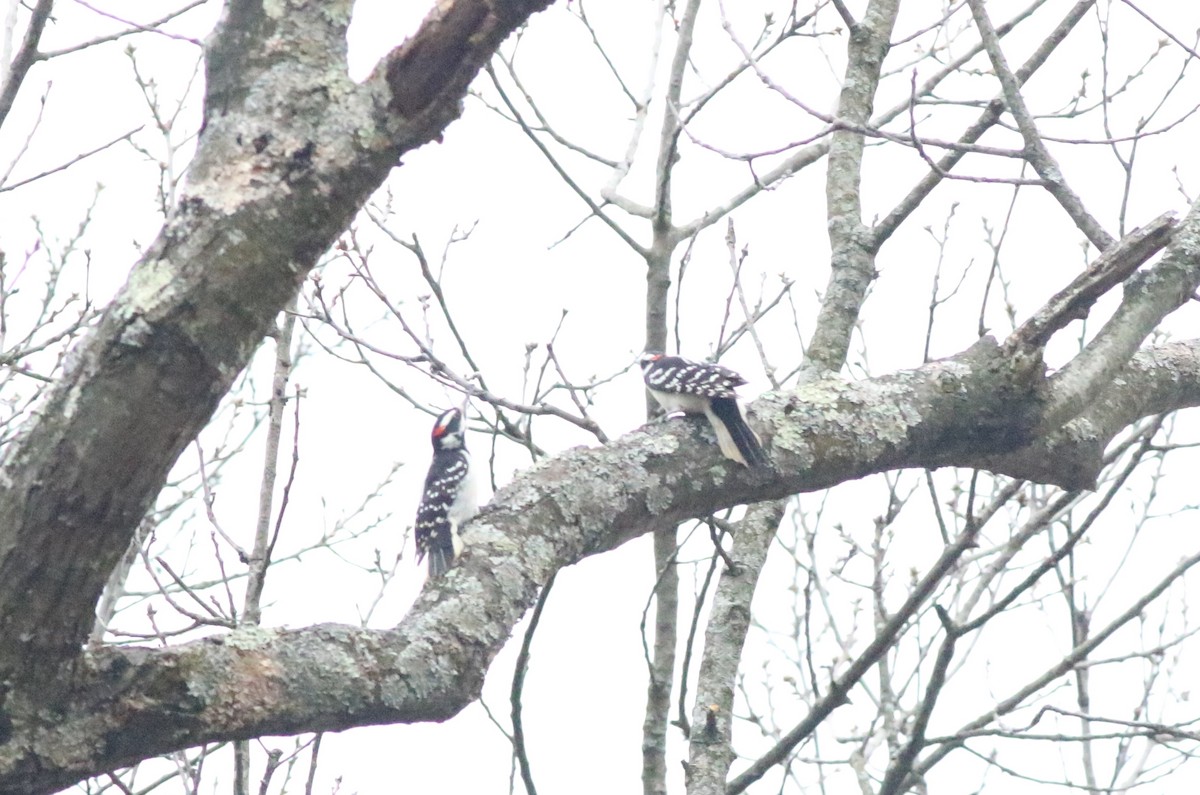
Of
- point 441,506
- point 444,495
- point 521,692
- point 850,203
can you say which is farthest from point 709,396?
point 444,495

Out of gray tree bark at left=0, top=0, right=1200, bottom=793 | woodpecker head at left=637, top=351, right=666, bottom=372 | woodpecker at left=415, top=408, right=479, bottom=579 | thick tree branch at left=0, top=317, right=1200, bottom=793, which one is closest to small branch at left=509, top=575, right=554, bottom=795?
thick tree branch at left=0, top=317, right=1200, bottom=793

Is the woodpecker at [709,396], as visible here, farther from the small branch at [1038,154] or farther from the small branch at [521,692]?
the small branch at [1038,154]

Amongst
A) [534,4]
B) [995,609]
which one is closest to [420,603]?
[534,4]

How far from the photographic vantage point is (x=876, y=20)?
4.74 metres

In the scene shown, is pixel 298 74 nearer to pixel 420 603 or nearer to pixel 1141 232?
pixel 420 603

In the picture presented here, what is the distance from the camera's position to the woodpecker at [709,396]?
2992 mm

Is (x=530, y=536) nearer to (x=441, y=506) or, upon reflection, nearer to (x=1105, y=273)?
(x=1105, y=273)

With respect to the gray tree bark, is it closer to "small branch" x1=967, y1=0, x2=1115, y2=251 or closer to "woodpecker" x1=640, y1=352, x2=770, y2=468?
"woodpecker" x1=640, y1=352, x2=770, y2=468

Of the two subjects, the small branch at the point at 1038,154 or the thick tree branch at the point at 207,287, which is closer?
the thick tree branch at the point at 207,287

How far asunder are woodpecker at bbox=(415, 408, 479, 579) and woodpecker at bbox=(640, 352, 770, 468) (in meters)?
0.72

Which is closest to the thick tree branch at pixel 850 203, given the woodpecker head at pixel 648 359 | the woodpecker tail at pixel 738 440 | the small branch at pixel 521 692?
the woodpecker head at pixel 648 359

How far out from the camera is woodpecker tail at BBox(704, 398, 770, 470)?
9.75ft

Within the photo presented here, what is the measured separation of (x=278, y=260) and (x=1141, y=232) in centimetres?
212

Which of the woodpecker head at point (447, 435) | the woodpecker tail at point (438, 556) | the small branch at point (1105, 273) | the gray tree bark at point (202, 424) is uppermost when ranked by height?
the woodpecker head at point (447, 435)
